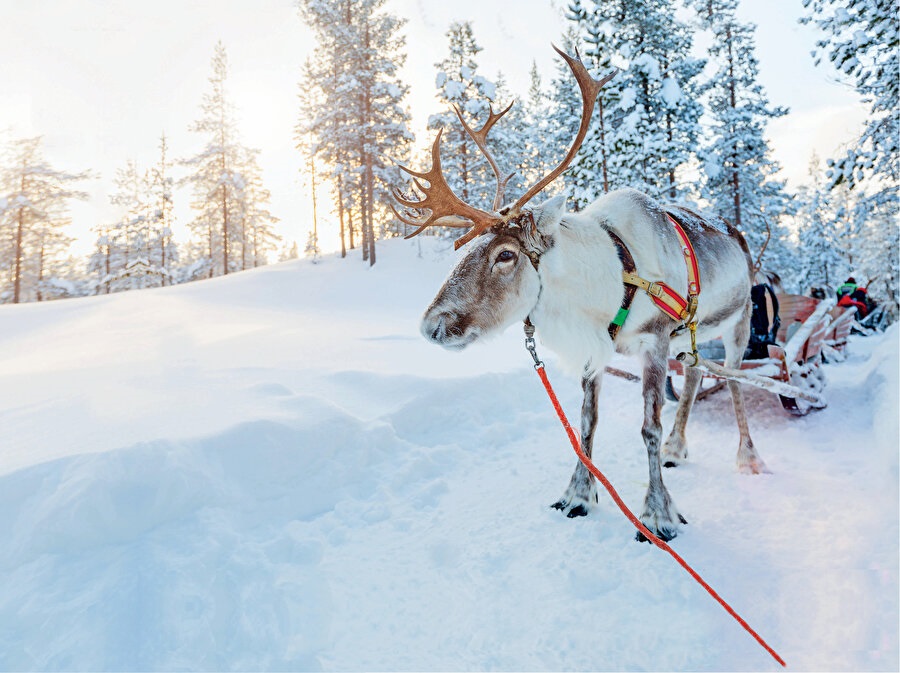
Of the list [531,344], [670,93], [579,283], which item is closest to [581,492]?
[531,344]

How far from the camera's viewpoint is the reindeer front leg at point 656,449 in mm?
3004

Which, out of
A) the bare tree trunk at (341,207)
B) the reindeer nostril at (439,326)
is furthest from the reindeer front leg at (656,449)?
the bare tree trunk at (341,207)

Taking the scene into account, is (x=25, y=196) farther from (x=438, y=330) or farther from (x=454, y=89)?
(x=438, y=330)

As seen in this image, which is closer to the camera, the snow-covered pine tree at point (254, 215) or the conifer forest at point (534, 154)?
the conifer forest at point (534, 154)

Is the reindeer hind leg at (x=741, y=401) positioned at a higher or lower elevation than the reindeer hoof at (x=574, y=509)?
higher

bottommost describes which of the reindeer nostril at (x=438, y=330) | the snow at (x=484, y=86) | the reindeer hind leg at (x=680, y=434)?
the reindeer hind leg at (x=680, y=434)

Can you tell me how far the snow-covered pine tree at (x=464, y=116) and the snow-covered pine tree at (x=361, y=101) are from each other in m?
2.71

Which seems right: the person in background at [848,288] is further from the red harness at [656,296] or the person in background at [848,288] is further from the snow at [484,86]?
the snow at [484,86]

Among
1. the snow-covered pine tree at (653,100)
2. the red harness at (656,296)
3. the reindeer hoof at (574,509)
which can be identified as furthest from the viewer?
the snow-covered pine tree at (653,100)

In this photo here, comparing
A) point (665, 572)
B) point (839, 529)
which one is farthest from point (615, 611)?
point (839, 529)

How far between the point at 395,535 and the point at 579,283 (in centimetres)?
210

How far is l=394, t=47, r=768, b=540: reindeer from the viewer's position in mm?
2809

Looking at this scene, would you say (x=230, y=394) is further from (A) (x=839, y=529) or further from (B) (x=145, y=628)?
(A) (x=839, y=529)

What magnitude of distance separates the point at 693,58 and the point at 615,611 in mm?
23938
